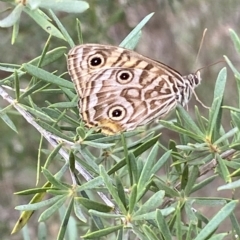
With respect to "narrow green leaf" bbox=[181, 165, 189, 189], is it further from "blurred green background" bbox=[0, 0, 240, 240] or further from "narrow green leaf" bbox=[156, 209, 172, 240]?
"blurred green background" bbox=[0, 0, 240, 240]

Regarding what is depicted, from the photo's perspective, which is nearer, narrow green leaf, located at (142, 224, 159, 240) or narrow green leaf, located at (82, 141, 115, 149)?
narrow green leaf, located at (142, 224, 159, 240)

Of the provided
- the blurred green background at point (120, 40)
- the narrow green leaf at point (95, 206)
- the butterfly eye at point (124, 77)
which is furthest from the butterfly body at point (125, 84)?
the blurred green background at point (120, 40)

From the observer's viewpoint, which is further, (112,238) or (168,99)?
(112,238)

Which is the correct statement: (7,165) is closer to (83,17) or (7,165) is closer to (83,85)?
(83,17)

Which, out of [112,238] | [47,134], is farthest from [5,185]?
[47,134]

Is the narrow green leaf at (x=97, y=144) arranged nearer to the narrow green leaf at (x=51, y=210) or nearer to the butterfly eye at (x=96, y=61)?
the narrow green leaf at (x=51, y=210)

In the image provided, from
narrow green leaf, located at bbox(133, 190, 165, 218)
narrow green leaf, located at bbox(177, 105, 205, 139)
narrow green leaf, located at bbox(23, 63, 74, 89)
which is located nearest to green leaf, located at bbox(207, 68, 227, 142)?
narrow green leaf, located at bbox(177, 105, 205, 139)

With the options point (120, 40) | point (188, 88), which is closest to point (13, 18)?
point (188, 88)
